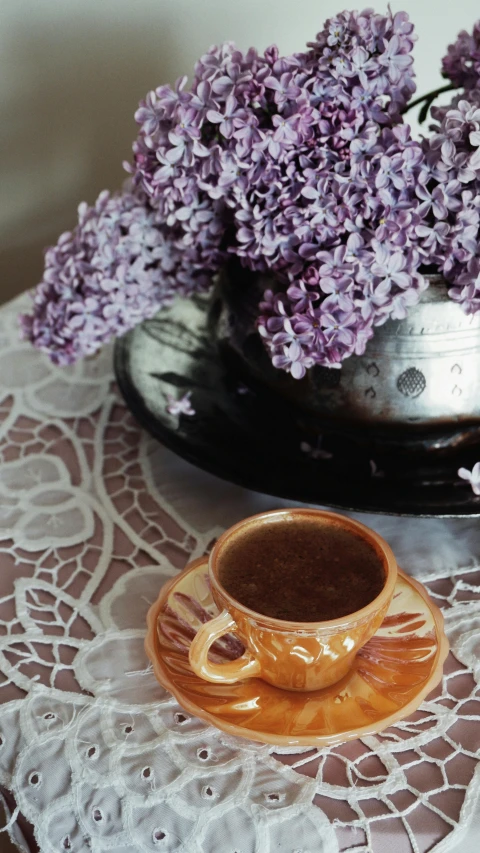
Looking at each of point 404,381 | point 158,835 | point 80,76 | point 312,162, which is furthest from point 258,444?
point 80,76

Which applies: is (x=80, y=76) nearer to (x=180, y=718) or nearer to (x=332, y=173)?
(x=332, y=173)

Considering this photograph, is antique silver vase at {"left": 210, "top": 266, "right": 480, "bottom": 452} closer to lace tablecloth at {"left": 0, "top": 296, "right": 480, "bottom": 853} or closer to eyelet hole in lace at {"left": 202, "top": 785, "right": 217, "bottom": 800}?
lace tablecloth at {"left": 0, "top": 296, "right": 480, "bottom": 853}

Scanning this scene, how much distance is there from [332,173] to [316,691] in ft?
1.15

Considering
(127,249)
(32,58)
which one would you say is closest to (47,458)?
(127,249)

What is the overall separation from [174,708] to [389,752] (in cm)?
14

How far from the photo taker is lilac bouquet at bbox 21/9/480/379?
0.57m

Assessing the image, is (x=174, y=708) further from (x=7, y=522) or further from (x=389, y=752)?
(x=7, y=522)

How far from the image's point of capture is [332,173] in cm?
57

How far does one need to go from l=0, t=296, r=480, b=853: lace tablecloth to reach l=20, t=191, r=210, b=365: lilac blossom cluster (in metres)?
0.14

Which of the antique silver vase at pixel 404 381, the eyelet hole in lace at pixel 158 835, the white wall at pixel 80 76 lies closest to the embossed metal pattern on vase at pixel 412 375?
the antique silver vase at pixel 404 381

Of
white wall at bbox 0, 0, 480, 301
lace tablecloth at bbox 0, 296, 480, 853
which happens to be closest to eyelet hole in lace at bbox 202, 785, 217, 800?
lace tablecloth at bbox 0, 296, 480, 853

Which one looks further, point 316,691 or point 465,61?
point 465,61

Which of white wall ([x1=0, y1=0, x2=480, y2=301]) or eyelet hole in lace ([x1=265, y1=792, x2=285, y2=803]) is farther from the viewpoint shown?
white wall ([x1=0, y1=0, x2=480, y2=301])

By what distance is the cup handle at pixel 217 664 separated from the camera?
477mm
